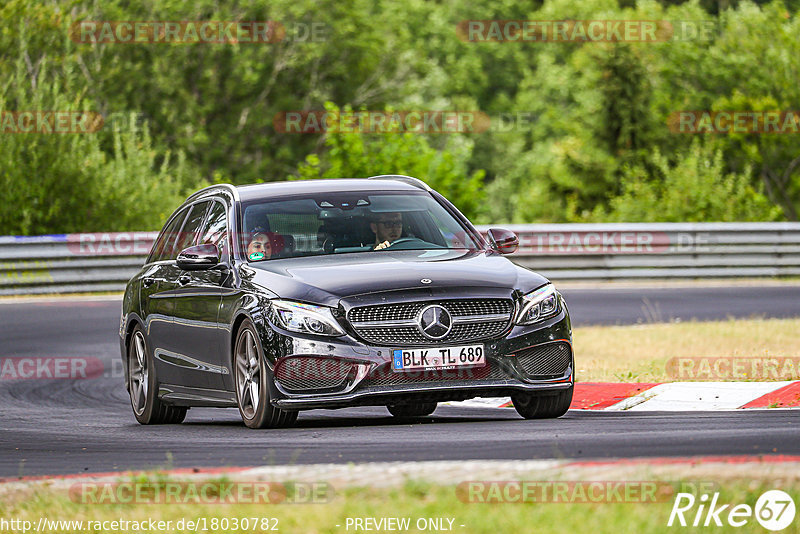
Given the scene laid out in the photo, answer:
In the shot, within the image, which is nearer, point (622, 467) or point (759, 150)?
point (622, 467)

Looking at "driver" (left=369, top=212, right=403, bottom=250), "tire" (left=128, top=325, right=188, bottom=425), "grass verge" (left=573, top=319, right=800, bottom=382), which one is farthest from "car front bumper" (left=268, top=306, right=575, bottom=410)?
"grass verge" (left=573, top=319, right=800, bottom=382)

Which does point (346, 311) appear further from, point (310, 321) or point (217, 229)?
point (217, 229)

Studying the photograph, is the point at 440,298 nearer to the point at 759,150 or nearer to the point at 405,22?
the point at 759,150

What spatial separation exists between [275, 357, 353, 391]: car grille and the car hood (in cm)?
36

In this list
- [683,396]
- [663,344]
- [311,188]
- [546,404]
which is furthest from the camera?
[663,344]

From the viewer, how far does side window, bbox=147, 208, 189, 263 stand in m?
12.0

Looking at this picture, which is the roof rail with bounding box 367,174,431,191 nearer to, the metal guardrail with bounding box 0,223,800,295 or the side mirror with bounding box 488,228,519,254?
the side mirror with bounding box 488,228,519,254

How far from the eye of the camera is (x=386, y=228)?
422 inches

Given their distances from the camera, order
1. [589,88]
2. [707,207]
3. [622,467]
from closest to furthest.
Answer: [622,467]
[707,207]
[589,88]

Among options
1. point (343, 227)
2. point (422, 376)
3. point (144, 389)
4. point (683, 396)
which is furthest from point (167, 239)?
point (683, 396)

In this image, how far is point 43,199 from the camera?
29422 millimetres

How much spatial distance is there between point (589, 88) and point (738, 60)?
793 centimetres

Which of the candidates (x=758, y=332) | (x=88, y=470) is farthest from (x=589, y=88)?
(x=88, y=470)

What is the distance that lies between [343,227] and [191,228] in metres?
1.65
